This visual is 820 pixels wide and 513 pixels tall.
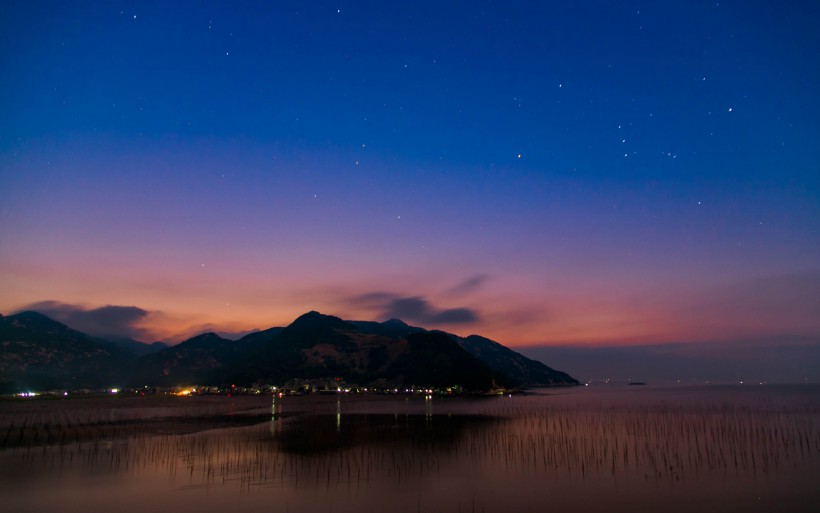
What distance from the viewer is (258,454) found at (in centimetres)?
3903

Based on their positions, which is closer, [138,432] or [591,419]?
[138,432]

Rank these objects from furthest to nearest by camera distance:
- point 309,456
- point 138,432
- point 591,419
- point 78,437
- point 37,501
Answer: point 591,419, point 138,432, point 78,437, point 309,456, point 37,501

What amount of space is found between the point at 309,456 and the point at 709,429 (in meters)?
45.2

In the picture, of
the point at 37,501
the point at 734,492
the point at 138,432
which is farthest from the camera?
the point at 138,432

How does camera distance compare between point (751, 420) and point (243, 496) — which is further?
point (751, 420)

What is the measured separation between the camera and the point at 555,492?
28.7 meters

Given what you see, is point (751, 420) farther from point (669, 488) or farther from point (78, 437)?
point (78, 437)

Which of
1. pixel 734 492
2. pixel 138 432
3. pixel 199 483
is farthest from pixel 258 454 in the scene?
pixel 734 492

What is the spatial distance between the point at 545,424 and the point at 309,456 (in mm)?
37754

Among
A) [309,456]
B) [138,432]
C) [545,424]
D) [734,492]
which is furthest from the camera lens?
[545,424]

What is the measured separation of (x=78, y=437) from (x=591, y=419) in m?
62.4

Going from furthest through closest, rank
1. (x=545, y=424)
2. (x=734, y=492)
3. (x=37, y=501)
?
(x=545, y=424)
(x=734, y=492)
(x=37, y=501)

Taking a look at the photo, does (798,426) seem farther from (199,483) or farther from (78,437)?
(78,437)

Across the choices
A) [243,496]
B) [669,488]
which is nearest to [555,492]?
[669,488]
